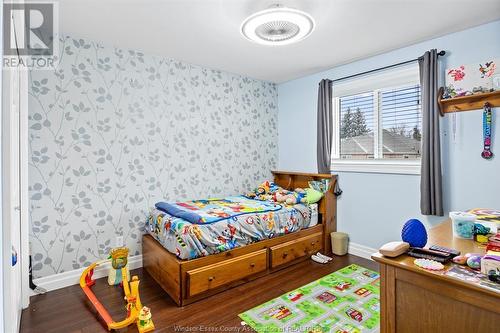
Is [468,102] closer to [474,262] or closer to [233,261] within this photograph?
[474,262]

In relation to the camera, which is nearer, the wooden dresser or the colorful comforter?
the wooden dresser

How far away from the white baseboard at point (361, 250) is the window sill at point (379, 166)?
0.96m

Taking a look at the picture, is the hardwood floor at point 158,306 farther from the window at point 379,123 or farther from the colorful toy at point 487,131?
the colorful toy at point 487,131

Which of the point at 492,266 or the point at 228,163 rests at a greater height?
the point at 228,163

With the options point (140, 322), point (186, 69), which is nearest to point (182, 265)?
point (140, 322)

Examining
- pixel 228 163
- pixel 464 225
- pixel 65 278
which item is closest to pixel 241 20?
pixel 228 163

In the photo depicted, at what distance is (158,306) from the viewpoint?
7.41ft

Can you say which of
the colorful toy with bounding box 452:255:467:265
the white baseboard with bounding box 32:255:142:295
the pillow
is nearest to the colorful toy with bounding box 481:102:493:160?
the pillow

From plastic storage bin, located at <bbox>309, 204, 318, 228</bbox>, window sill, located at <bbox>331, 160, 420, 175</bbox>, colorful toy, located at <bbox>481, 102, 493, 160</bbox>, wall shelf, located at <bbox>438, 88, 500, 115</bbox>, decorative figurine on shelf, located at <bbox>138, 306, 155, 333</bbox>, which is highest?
wall shelf, located at <bbox>438, 88, 500, 115</bbox>

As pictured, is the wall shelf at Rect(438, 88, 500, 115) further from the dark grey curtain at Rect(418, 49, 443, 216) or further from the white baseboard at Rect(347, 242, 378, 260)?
the white baseboard at Rect(347, 242, 378, 260)

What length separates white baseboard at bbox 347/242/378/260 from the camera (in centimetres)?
327

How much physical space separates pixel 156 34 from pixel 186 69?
32.1 inches

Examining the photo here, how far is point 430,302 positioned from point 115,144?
296 centimetres

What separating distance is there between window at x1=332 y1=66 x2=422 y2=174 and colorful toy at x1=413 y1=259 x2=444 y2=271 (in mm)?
2046
